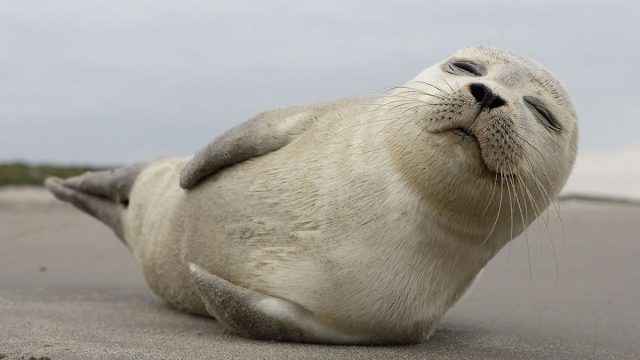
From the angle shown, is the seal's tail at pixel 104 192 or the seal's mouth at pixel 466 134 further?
the seal's tail at pixel 104 192

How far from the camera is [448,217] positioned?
3.86m

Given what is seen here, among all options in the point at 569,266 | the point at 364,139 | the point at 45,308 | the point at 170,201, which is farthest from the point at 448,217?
the point at 569,266

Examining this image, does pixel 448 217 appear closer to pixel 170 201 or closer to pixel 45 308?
pixel 170 201

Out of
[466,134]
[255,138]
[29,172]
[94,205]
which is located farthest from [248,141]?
[29,172]

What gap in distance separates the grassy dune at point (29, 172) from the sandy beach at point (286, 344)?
9.99 meters

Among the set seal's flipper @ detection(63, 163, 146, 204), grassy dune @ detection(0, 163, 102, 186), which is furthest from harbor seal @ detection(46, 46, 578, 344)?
grassy dune @ detection(0, 163, 102, 186)

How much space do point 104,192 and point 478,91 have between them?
3.60 m

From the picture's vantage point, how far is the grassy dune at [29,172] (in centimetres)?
1984

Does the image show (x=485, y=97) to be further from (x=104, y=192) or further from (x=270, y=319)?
(x=104, y=192)

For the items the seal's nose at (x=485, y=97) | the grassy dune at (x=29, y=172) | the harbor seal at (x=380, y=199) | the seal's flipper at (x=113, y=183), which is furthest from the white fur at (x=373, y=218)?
the grassy dune at (x=29, y=172)

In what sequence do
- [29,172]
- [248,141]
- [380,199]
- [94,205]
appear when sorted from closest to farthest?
[380,199]
[248,141]
[94,205]
[29,172]

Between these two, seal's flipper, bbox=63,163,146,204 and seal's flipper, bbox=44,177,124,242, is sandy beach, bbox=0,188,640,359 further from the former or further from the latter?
seal's flipper, bbox=63,163,146,204

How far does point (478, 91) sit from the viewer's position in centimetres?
357

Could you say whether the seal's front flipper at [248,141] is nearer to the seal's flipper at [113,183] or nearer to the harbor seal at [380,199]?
the harbor seal at [380,199]
